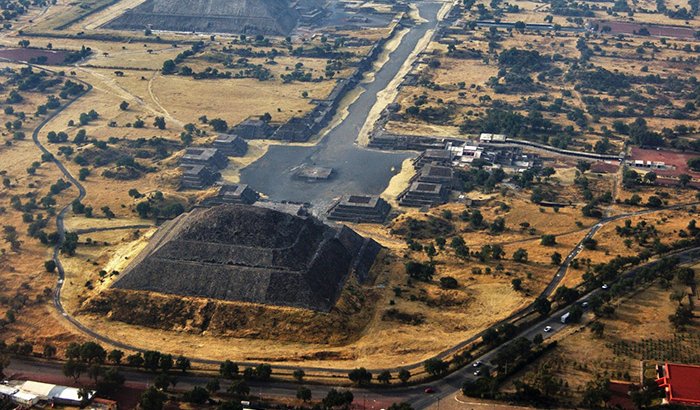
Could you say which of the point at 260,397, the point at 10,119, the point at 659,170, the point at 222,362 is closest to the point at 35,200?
the point at 10,119

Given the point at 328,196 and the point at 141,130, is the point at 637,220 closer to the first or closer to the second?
the point at 328,196

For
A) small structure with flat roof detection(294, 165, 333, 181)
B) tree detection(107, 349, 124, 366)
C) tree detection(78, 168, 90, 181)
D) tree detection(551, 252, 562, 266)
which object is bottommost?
small structure with flat roof detection(294, 165, 333, 181)

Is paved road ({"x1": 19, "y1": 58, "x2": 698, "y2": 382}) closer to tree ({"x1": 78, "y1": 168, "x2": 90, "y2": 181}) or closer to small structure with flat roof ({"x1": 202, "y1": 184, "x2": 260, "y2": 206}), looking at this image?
tree ({"x1": 78, "y1": 168, "x2": 90, "y2": 181})

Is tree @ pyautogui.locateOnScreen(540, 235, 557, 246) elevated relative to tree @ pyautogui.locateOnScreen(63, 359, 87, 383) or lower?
lower

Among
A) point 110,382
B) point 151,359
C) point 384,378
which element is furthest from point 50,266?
point 384,378

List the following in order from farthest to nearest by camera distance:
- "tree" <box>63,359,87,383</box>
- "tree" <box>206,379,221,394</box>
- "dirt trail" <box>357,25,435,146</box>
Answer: "dirt trail" <box>357,25,435,146</box>, "tree" <box>63,359,87,383</box>, "tree" <box>206,379,221,394</box>

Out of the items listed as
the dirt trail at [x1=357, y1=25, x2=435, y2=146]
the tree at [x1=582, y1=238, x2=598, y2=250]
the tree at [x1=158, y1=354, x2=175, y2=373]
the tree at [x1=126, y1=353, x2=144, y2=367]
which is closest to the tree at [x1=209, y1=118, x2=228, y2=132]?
the dirt trail at [x1=357, y1=25, x2=435, y2=146]

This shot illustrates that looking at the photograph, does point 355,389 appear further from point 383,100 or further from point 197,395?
point 383,100

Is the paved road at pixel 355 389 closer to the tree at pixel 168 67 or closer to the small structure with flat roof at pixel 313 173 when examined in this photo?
the small structure with flat roof at pixel 313 173
